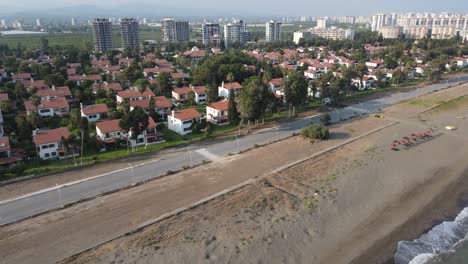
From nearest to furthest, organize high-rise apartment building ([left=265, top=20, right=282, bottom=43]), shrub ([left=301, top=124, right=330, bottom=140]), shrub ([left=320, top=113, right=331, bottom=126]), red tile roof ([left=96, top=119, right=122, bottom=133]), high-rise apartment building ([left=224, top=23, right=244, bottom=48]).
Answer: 1. red tile roof ([left=96, top=119, right=122, bottom=133])
2. shrub ([left=301, top=124, right=330, bottom=140])
3. shrub ([left=320, top=113, right=331, bottom=126])
4. high-rise apartment building ([left=224, top=23, right=244, bottom=48])
5. high-rise apartment building ([left=265, top=20, right=282, bottom=43])

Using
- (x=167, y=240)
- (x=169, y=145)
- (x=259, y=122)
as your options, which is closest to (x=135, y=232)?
(x=167, y=240)

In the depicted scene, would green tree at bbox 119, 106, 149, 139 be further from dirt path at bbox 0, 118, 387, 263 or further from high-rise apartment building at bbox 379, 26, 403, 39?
high-rise apartment building at bbox 379, 26, 403, 39

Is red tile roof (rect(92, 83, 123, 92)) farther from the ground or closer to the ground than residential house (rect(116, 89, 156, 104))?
farther from the ground

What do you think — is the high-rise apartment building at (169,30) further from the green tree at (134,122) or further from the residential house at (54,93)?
the green tree at (134,122)

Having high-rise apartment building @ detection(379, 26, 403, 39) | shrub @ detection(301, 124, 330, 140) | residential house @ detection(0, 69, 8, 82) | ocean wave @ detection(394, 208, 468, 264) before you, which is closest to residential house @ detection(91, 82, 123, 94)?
residential house @ detection(0, 69, 8, 82)

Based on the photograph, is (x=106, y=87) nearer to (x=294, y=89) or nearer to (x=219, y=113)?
(x=219, y=113)

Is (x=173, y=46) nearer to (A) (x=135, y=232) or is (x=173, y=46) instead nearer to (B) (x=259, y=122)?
(B) (x=259, y=122)
